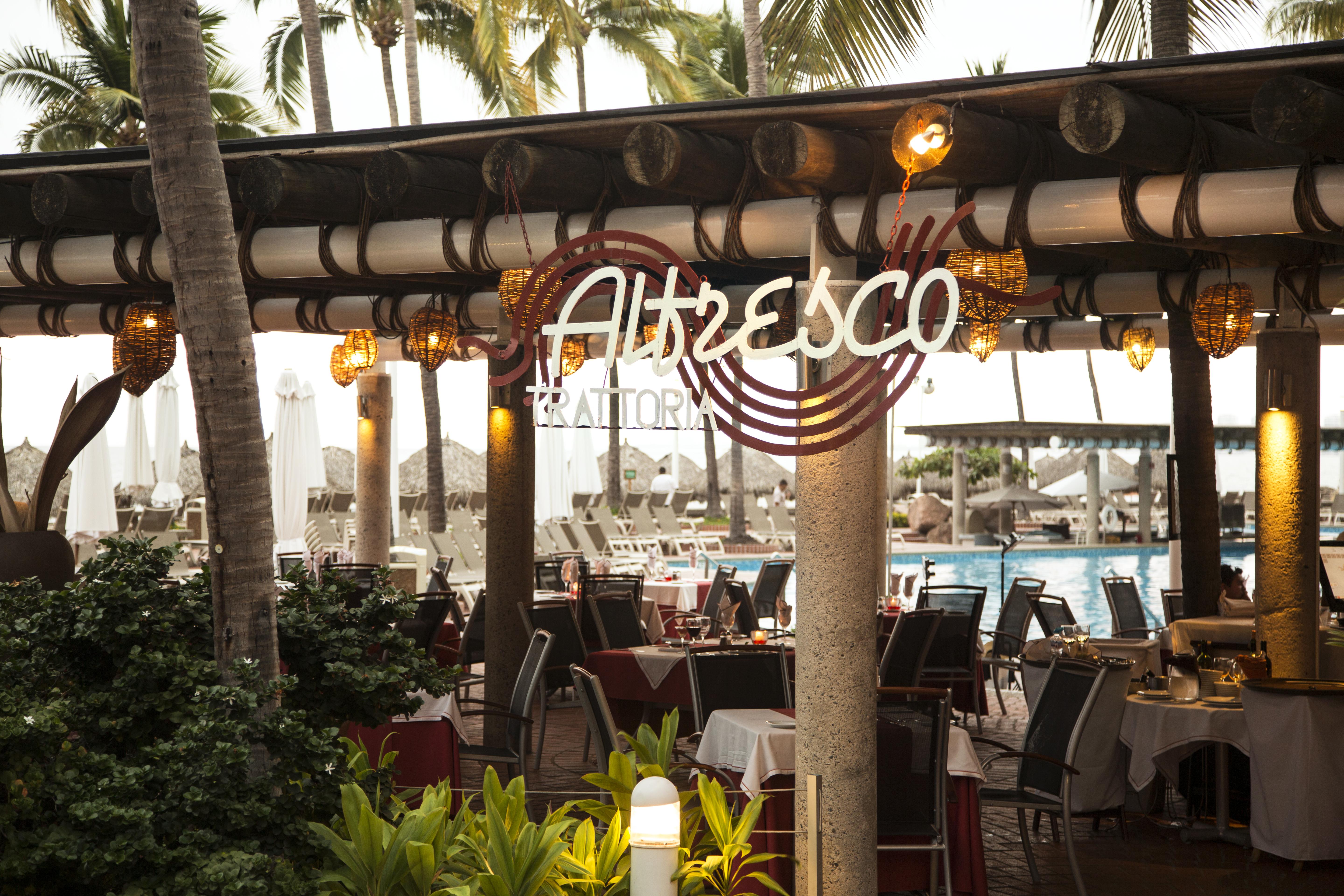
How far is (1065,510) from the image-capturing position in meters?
31.7

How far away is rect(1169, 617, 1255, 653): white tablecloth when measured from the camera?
817cm

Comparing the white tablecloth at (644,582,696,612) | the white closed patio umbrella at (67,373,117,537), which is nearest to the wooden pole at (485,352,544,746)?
the white tablecloth at (644,582,696,612)

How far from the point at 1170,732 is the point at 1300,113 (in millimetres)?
2950

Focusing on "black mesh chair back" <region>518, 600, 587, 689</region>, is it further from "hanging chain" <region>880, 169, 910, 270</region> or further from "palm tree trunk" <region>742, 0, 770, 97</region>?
"palm tree trunk" <region>742, 0, 770, 97</region>

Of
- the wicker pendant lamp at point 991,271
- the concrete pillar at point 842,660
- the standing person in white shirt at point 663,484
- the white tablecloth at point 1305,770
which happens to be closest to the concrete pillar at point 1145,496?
the standing person in white shirt at point 663,484

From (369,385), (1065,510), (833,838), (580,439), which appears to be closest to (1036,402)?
(1065,510)

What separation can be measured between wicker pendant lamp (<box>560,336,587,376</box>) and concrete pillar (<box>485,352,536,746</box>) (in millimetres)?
508

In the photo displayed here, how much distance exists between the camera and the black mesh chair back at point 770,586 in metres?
10.3

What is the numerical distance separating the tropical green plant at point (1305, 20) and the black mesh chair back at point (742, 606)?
40.2 feet

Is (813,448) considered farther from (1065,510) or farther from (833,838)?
(1065,510)

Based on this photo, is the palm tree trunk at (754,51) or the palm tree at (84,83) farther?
the palm tree at (84,83)

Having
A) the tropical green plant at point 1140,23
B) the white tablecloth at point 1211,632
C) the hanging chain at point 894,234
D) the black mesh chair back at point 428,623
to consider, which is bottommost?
the white tablecloth at point 1211,632

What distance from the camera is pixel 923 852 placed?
4.65 metres

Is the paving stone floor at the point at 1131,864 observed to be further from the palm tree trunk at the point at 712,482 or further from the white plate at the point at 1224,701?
the palm tree trunk at the point at 712,482
